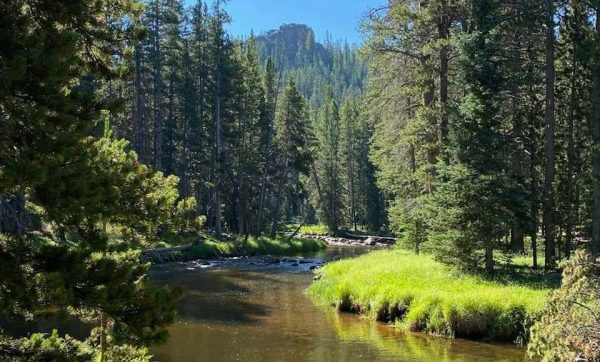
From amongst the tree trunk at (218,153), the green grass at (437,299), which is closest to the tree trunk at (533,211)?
the green grass at (437,299)

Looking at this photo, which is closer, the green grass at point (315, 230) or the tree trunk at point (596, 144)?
the tree trunk at point (596, 144)

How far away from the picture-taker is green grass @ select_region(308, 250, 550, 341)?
556 inches

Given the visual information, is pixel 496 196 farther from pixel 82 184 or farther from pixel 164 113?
pixel 164 113

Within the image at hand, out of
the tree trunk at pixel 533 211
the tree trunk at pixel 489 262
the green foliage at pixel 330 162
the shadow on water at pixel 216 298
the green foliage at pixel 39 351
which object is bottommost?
the shadow on water at pixel 216 298

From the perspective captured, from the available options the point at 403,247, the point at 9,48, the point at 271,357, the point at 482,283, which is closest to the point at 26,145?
the point at 9,48

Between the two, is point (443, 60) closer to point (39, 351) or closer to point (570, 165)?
point (570, 165)

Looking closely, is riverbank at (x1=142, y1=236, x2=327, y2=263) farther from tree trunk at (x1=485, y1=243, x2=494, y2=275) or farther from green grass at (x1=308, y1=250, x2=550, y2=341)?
tree trunk at (x1=485, y1=243, x2=494, y2=275)

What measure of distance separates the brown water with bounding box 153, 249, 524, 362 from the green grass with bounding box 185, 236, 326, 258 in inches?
579

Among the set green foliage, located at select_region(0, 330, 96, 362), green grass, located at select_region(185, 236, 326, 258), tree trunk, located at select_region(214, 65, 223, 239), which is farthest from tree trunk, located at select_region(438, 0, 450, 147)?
tree trunk, located at select_region(214, 65, 223, 239)

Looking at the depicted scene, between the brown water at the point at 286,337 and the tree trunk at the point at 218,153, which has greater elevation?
the tree trunk at the point at 218,153

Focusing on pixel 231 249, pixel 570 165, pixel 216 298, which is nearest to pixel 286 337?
pixel 216 298

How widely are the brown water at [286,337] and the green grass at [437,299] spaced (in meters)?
0.56

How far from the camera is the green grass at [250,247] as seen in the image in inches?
1459

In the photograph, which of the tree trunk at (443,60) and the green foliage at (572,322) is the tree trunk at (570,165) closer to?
the tree trunk at (443,60)
